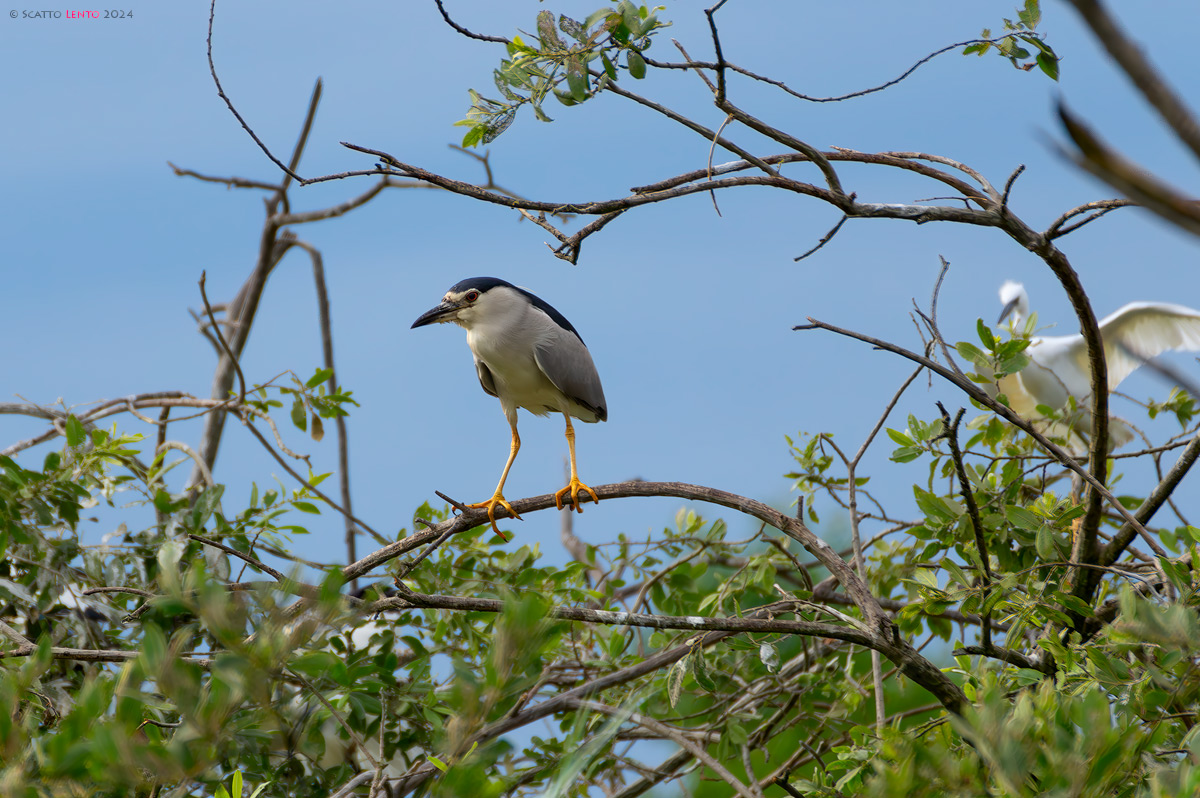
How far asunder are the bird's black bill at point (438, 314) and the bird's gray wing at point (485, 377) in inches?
11.5

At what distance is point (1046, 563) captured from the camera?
267cm

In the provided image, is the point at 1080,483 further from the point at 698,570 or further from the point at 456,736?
the point at 456,736

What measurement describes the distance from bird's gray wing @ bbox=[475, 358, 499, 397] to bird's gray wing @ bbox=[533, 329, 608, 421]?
37 cm

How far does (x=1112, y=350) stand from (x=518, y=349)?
4088mm

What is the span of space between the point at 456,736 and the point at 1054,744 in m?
1.02

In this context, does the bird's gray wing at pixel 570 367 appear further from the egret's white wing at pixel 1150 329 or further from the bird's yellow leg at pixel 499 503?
the egret's white wing at pixel 1150 329

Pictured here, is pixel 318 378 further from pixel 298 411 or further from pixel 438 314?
pixel 438 314

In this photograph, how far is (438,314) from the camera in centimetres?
409

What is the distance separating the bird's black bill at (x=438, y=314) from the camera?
4059mm

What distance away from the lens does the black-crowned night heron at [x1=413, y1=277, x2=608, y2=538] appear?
4.06 meters

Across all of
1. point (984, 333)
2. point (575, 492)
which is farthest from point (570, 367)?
point (984, 333)

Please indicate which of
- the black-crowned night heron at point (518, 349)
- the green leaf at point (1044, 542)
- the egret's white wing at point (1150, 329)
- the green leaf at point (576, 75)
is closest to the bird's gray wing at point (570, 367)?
the black-crowned night heron at point (518, 349)

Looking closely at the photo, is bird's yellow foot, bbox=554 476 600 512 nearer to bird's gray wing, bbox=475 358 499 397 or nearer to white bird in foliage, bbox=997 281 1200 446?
bird's gray wing, bbox=475 358 499 397

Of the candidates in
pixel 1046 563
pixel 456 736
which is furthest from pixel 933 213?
pixel 456 736
